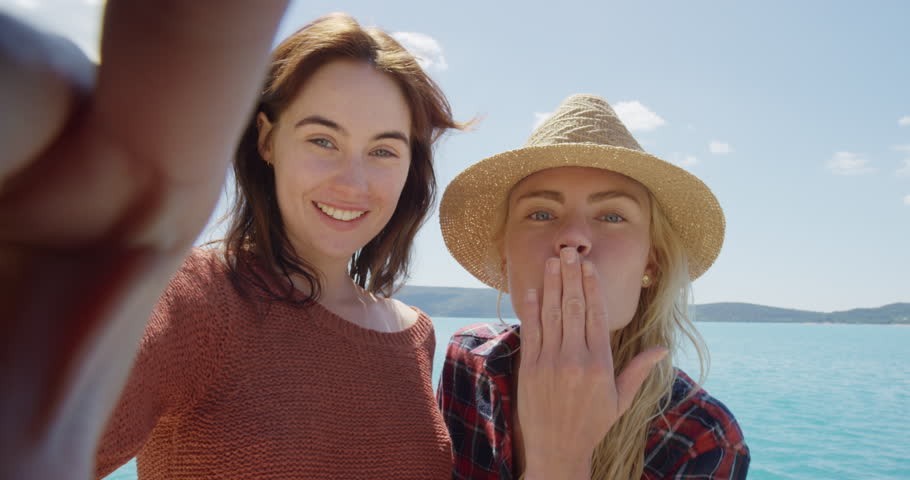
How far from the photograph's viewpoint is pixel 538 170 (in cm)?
244

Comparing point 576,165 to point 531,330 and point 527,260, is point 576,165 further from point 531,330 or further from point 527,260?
point 531,330

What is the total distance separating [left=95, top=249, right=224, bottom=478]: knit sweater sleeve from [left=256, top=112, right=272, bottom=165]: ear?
479 millimetres

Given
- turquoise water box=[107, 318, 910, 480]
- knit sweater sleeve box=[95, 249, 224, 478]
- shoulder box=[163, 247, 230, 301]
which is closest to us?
knit sweater sleeve box=[95, 249, 224, 478]

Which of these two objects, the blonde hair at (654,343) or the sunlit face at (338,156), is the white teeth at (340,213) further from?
the blonde hair at (654,343)

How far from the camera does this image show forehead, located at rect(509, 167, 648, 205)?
90.7 inches

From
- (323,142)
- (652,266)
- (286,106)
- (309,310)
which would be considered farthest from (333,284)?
(652,266)

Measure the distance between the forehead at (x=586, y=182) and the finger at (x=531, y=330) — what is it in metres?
0.68

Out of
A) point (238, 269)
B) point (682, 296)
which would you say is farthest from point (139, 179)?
point (682, 296)

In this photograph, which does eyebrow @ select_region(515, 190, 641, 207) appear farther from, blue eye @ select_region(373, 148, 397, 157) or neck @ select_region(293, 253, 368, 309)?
neck @ select_region(293, 253, 368, 309)

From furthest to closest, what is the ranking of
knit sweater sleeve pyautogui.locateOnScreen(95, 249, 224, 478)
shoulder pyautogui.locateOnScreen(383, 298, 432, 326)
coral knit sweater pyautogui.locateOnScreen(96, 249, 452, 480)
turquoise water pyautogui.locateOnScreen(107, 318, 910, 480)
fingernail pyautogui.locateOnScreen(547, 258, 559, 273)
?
1. turquoise water pyautogui.locateOnScreen(107, 318, 910, 480)
2. shoulder pyautogui.locateOnScreen(383, 298, 432, 326)
3. fingernail pyautogui.locateOnScreen(547, 258, 559, 273)
4. coral knit sweater pyautogui.locateOnScreen(96, 249, 452, 480)
5. knit sweater sleeve pyautogui.locateOnScreen(95, 249, 224, 478)

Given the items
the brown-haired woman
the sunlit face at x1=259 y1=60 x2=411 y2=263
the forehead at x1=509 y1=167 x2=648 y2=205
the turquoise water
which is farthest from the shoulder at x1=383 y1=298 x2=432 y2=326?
the turquoise water

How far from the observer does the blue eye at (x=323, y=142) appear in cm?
201

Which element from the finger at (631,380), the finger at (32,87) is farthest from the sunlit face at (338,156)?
the finger at (32,87)

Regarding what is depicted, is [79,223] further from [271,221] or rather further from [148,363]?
[271,221]
